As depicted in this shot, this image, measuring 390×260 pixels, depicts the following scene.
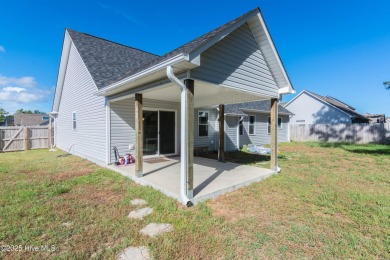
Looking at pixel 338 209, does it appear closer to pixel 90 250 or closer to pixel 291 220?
pixel 291 220

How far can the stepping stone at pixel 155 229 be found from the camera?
2.92 meters

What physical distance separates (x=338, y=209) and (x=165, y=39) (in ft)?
59.0

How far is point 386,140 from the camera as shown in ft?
52.0

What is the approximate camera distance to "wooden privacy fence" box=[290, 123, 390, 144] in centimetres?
1603

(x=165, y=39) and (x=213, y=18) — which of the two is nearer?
(x=213, y=18)

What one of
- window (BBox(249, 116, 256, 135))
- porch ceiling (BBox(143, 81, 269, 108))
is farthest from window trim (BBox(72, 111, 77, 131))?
window (BBox(249, 116, 256, 135))

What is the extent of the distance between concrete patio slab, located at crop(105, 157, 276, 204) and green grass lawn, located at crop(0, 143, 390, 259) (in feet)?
0.70

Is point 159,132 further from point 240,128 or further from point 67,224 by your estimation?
point 240,128

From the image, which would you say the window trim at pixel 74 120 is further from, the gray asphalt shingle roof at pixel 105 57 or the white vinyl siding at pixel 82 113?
the gray asphalt shingle roof at pixel 105 57

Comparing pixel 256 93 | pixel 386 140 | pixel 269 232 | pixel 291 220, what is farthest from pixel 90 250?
pixel 386 140

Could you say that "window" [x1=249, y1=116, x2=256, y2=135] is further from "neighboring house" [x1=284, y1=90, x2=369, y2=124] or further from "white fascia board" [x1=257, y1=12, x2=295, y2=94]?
"neighboring house" [x1=284, y1=90, x2=369, y2=124]

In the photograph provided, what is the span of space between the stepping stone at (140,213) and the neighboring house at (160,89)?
33.5 inches

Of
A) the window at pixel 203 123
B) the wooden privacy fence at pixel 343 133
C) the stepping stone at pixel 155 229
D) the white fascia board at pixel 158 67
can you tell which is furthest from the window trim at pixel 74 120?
the wooden privacy fence at pixel 343 133

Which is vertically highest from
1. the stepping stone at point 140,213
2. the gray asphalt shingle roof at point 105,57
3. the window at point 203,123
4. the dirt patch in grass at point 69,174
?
the gray asphalt shingle roof at point 105,57
